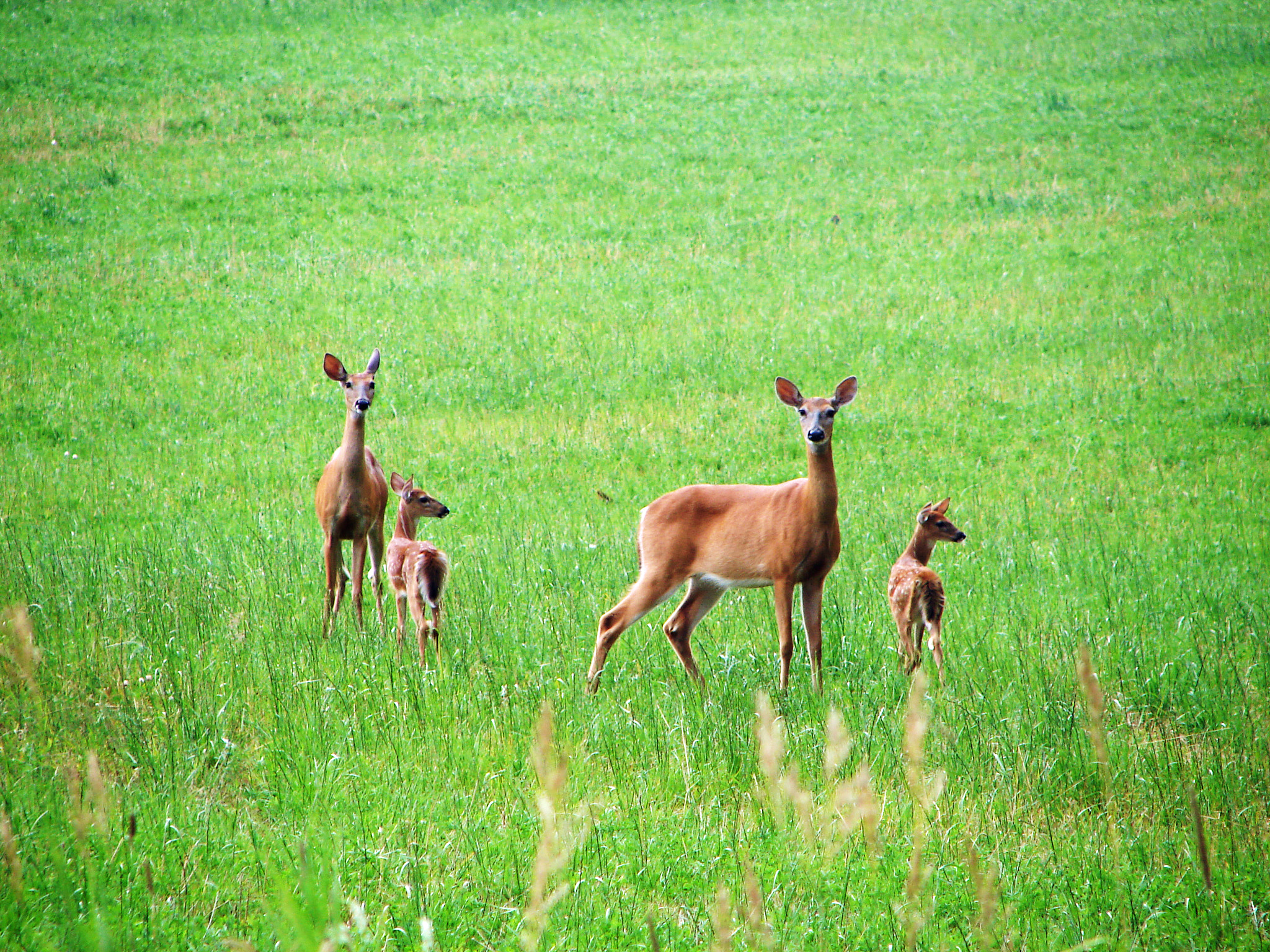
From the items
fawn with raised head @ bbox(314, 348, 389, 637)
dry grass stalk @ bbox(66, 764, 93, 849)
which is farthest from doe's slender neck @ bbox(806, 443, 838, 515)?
dry grass stalk @ bbox(66, 764, 93, 849)

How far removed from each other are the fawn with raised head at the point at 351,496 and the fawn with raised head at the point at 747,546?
1.98 metres

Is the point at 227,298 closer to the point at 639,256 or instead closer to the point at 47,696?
the point at 639,256

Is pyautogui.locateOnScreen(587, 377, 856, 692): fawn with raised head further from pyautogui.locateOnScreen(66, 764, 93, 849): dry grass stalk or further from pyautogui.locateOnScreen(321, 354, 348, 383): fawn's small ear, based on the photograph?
pyautogui.locateOnScreen(66, 764, 93, 849): dry grass stalk

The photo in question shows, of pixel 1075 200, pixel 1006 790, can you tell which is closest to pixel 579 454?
pixel 1006 790

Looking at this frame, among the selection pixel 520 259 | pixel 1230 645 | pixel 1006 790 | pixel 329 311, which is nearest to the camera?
pixel 1006 790

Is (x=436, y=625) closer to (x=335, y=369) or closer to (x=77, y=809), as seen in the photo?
(x=335, y=369)

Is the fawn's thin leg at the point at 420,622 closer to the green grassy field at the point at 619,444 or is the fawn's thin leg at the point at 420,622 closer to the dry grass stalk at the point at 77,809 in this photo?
the green grassy field at the point at 619,444

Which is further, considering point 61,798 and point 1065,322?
point 1065,322

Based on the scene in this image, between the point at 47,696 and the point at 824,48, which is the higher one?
the point at 824,48

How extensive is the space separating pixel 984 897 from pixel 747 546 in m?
4.94

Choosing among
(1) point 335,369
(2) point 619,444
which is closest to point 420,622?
(1) point 335,369

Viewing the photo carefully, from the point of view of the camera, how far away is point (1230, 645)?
21.2ft

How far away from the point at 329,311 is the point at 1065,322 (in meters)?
11.7

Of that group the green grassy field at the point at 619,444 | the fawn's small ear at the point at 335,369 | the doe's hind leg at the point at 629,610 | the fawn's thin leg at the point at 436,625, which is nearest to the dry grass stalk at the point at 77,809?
the green grassy field at the point at 619,444
